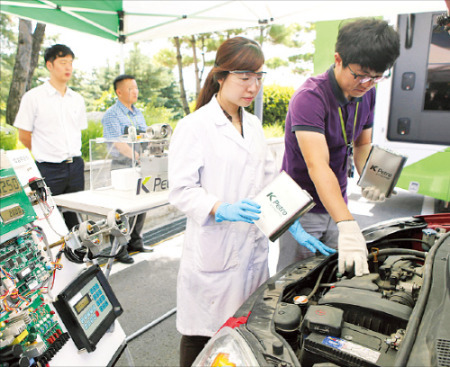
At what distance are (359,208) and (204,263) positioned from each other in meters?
4.77

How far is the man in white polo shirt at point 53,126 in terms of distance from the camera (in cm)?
340

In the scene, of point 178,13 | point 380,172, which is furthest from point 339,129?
point 178,13

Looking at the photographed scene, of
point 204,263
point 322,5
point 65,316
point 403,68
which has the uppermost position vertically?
point 322,5

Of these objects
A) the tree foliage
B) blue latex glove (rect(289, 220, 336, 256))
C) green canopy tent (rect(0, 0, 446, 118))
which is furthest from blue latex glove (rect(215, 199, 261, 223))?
the tree foliage

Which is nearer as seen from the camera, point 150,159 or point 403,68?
point 403,68

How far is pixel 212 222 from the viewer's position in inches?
63.5

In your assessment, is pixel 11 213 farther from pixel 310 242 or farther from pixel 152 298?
pixel 152 298

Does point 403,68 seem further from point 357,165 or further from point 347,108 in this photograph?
point 357,165

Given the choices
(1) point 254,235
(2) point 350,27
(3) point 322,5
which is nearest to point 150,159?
(1) point 254,235

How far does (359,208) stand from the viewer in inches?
229

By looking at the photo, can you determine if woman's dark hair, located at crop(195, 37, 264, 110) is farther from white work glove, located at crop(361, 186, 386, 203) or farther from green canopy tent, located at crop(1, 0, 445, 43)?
green canopy tent, located at crop(1, 0, 445, 43)

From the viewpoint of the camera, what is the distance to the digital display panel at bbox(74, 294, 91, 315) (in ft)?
5.03

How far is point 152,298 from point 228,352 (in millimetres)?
2467

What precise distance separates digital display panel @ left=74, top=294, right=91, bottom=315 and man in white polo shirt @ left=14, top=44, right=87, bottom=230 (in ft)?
6.15
